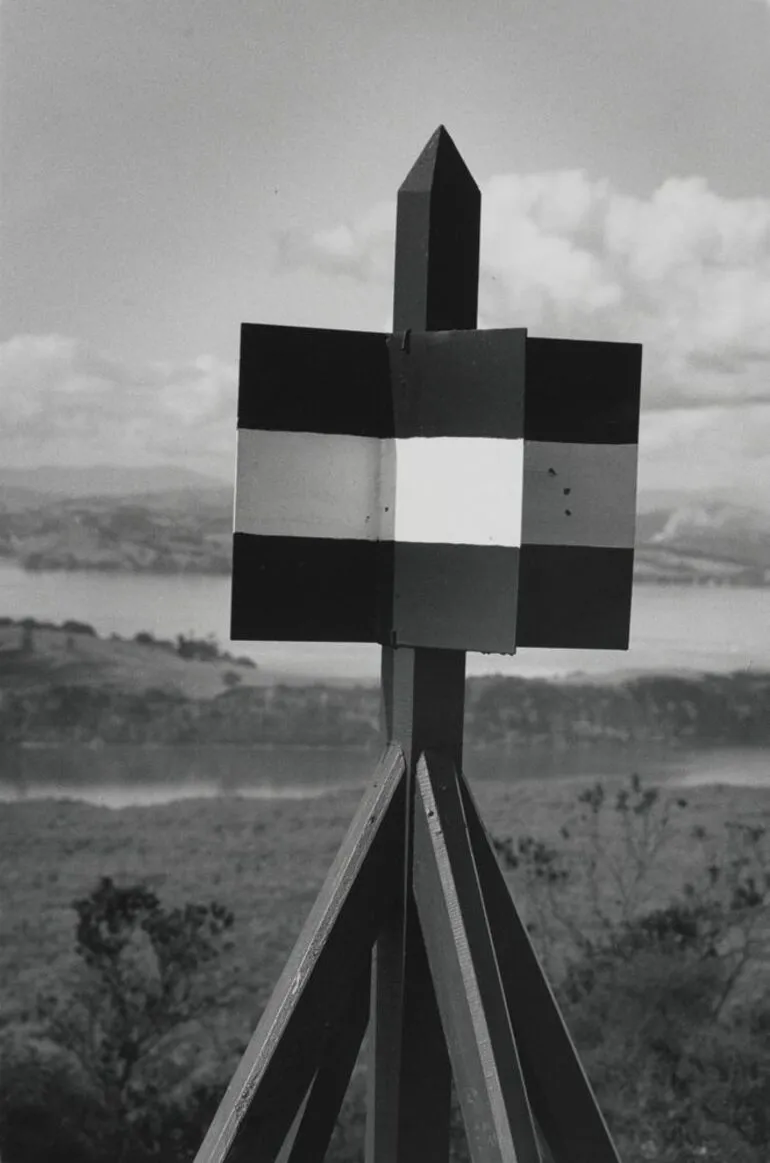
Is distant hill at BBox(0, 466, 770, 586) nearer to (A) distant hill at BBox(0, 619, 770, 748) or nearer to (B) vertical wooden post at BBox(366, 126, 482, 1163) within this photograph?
(A) distant hill at BBox(0, 619, 770, 748)

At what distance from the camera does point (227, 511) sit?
6.65 ft

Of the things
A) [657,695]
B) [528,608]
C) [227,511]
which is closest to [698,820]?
[657,695]

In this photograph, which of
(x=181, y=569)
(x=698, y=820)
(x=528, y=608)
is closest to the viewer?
(x=528, y=608)

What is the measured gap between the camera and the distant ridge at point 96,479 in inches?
78.4

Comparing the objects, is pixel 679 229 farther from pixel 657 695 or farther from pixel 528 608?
pixel 528 608

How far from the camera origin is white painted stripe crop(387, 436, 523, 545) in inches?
46.0

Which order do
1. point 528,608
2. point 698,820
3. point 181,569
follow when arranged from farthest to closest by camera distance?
point 698,820 < point 181,569 < point 528,608

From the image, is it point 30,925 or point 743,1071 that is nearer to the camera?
point 30,925

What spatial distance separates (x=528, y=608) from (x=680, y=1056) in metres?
1.31

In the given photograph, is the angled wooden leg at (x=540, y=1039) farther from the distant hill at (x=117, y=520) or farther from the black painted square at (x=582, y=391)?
the distant hill at (x=117, y=520)

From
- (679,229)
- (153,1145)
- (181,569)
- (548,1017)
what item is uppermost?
(679,229)

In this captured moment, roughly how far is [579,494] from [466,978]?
1.28ft

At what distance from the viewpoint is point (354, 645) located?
2051 mm

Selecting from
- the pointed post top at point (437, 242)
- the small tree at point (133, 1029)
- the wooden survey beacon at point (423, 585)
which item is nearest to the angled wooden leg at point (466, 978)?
the wooden survey beacon at point (423, 585)
